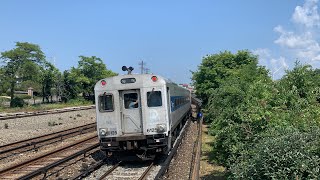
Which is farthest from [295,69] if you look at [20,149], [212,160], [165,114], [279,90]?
[20,149]

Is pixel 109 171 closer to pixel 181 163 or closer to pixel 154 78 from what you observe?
pixel 181 163

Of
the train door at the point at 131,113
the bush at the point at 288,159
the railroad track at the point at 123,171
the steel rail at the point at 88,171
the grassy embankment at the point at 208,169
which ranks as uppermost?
the train door at the point at 131,113

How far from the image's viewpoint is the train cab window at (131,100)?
13883 millimetres

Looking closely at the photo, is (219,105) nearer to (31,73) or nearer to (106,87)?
(106,87)

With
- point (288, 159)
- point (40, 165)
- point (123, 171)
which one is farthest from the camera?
point (40, 165)

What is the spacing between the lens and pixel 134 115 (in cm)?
1379

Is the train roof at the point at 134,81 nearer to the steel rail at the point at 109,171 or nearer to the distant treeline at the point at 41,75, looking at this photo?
the steel rail at the point at 109,171

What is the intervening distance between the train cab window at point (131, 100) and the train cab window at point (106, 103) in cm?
50

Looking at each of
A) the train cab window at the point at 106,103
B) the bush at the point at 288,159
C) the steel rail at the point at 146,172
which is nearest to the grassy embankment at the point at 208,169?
the steel rail at the point at 146,172

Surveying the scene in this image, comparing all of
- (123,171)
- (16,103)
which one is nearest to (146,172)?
(123,171)

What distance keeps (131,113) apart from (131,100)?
1.59 feet

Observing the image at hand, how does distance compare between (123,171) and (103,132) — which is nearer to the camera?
(123,171)

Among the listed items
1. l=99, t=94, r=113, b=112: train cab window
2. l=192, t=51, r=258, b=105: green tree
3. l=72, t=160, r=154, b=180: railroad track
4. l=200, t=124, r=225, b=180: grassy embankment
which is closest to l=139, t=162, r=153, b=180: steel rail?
l=72, t=160, r=154, b=180: railroad track

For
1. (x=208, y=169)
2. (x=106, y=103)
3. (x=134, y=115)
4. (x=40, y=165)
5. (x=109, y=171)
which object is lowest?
(x=208, y=169)
